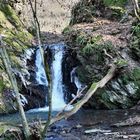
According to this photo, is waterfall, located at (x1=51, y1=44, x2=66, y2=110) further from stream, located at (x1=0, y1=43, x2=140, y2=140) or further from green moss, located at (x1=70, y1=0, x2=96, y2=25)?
green moss, located at (x1=70, y1=0, x2=96, y2=25)

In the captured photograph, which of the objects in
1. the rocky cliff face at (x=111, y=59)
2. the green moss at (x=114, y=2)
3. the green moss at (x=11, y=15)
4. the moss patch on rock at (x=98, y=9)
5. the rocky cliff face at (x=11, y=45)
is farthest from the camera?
the green moss at (x=11, y=15)

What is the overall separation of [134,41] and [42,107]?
14.2 feet

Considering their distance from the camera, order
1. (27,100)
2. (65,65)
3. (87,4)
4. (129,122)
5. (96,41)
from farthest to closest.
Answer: (87,4)
(65,65)
(27,100)
(96,41)
(129,122)

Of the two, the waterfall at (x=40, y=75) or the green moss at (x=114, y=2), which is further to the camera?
the green moss at (x=114, y=2)

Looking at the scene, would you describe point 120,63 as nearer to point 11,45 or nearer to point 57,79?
point 57,79

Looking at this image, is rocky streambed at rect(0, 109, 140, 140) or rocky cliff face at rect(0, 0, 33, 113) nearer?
rocky streambed at rect(0, 109, 140, 140)

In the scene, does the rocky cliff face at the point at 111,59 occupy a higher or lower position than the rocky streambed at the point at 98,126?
higher

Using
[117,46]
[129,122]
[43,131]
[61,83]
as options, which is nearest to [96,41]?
[117,46]

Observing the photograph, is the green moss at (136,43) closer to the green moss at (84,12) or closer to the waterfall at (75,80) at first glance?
the waterfall at (75,80)

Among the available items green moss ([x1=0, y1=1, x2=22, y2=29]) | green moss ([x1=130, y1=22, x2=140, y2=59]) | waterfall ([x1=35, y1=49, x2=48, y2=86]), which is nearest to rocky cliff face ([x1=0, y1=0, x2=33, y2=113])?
green moss ([x1=0, y1=1, x2=22, y2=29])

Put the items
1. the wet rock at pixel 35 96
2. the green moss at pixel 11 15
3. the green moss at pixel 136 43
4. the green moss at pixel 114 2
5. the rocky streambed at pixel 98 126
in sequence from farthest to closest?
the green moss at pixel 11 15, the green moss at pixel 114 2, the wet rock at pixel 35 96, the green moss at pixel 136 43, the rocky streambed at pixel 98 126

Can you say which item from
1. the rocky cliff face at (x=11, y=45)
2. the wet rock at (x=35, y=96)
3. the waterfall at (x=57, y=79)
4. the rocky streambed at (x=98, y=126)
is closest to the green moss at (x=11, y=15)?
the rocky cliff face at (x=11, y=45)

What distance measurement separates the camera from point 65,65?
55.3ft

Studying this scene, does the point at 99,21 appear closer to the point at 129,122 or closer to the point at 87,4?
the point at 87,4
